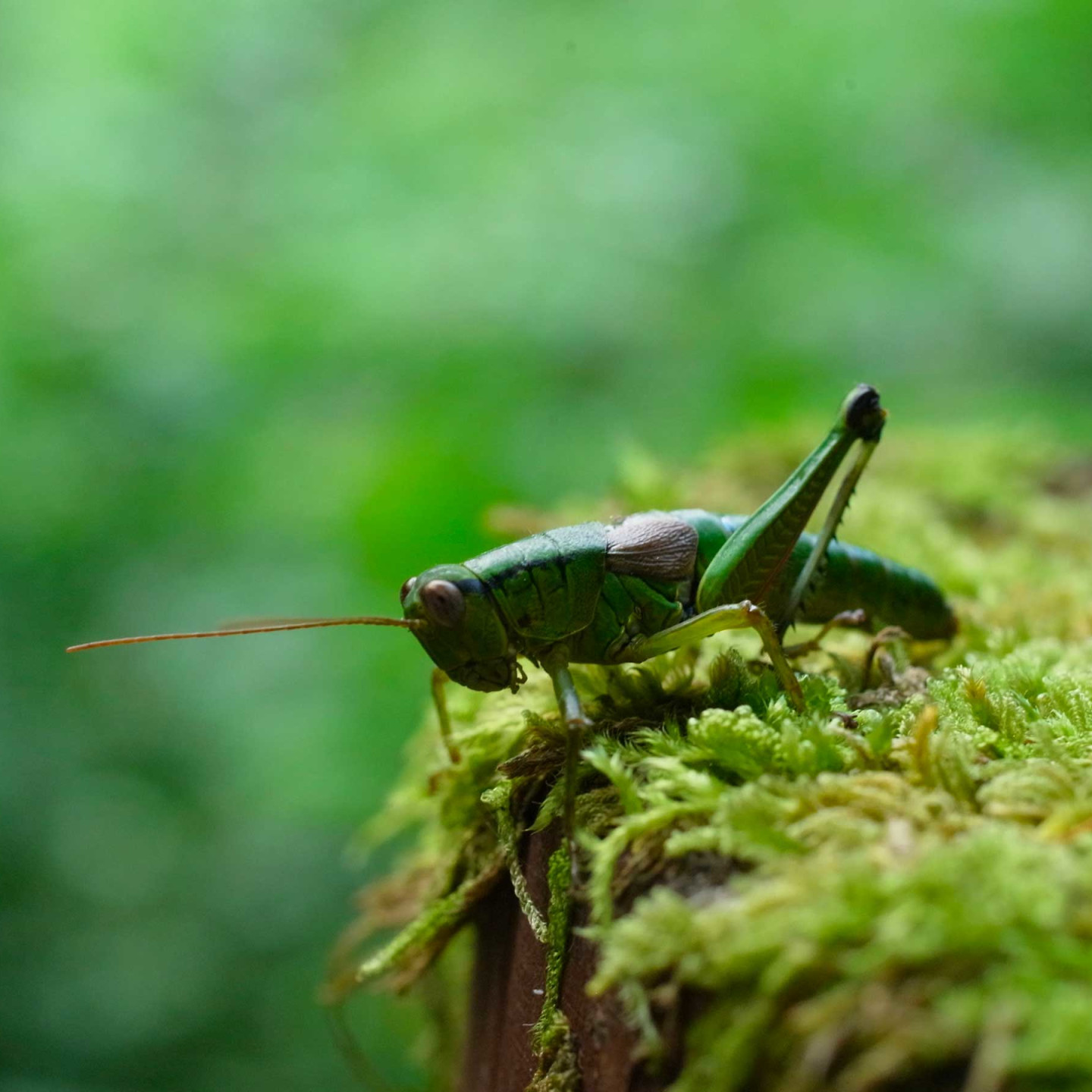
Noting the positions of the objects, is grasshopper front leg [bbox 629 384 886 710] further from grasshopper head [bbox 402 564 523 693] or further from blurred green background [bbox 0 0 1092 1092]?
blurred green background [bbox 0 0 1092 1092]

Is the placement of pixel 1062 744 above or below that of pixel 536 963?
above

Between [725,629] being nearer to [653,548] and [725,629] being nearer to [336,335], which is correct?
[653,548]

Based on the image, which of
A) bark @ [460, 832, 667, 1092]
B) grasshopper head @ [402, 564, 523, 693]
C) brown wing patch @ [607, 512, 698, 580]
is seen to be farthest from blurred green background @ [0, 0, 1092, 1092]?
bark @ [460, 832, 667, 1092]

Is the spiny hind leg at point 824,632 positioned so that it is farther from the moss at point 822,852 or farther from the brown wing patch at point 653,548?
the brown wing patch at point 653,548

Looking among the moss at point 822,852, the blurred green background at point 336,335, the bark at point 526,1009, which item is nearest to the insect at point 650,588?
the moss at point 822,852

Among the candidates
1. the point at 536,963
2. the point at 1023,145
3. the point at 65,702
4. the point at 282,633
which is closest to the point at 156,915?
the point at 65,702

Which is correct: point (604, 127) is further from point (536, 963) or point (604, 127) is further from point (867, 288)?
point (536, 963)

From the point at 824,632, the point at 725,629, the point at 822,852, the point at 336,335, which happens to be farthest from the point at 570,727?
the point at 336,335
